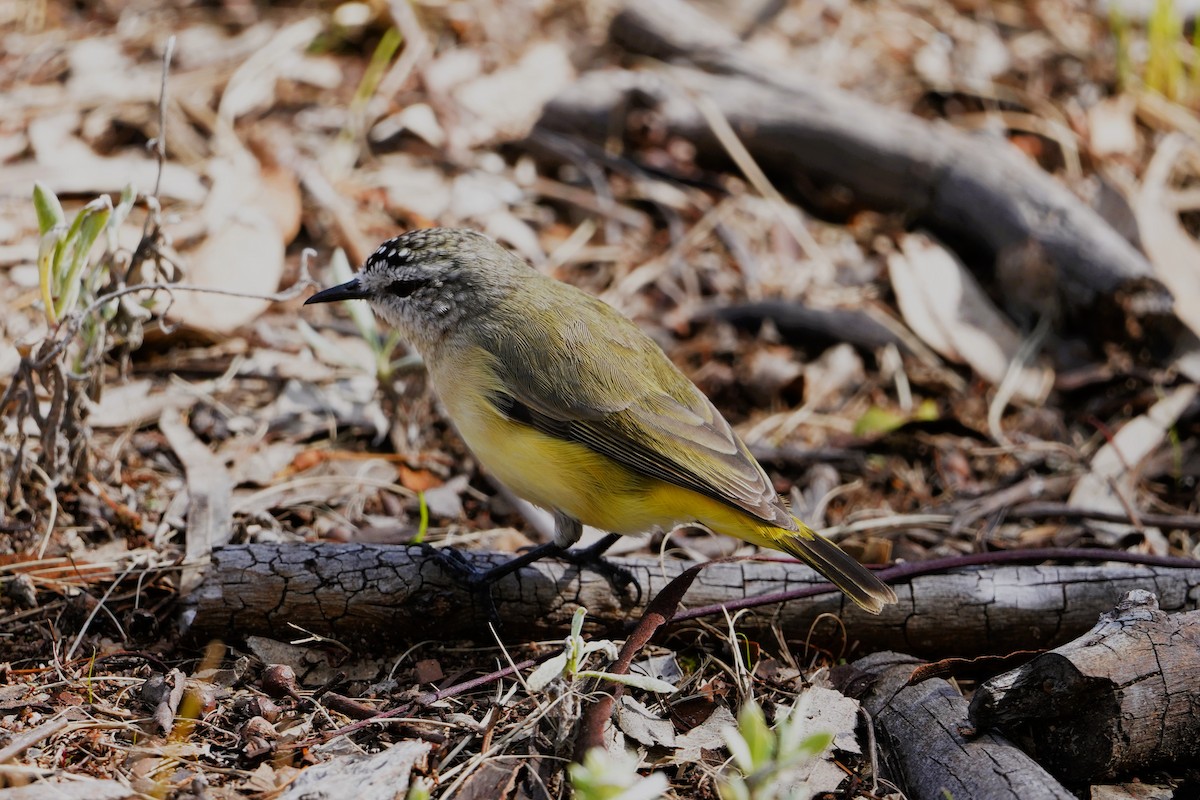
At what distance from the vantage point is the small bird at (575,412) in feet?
13.5

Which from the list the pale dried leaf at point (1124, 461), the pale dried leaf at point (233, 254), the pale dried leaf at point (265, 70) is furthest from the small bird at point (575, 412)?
the pale dried leaf at point (265, 70)

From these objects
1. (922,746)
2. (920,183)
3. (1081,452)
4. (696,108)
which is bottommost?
(1081,452)

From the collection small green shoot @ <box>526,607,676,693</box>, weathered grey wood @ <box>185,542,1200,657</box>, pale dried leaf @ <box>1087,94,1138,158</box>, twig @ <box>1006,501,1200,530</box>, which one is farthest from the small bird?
pale dried leaf @ <box>1087,94,1138,158</box>

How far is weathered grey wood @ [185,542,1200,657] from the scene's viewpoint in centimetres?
385

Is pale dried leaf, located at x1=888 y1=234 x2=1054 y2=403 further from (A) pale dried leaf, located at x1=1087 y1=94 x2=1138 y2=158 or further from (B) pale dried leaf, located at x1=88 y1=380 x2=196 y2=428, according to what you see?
(B) pale dried leaf, located at x1=88 y1=380 x2=196 y2=428

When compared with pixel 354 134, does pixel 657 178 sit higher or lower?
lower

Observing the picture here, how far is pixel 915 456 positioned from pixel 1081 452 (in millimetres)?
854

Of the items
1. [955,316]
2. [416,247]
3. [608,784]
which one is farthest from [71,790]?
[955,316]

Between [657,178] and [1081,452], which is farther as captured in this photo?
[657,178]

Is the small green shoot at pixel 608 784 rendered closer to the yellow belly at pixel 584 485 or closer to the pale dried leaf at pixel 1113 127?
the yellow belly at pixel 584 485

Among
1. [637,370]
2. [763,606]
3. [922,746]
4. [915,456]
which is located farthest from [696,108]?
[922,746]

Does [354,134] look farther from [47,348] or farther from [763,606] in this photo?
[763,606]

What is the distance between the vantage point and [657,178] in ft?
24.6

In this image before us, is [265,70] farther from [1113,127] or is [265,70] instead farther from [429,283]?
[1113,127]
